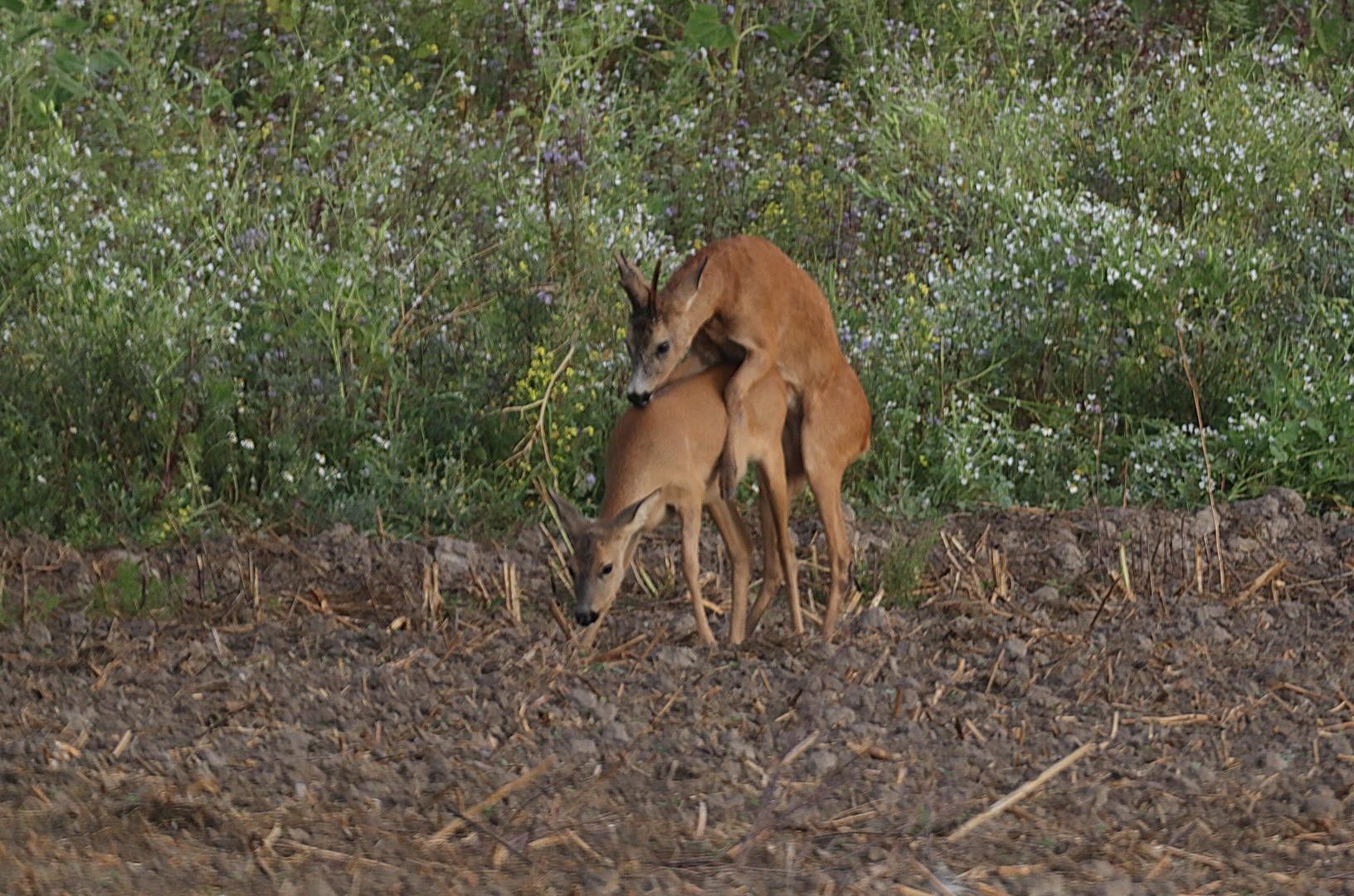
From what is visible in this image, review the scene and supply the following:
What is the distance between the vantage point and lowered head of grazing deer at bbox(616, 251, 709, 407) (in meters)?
5.66

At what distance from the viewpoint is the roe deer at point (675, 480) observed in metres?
5.59

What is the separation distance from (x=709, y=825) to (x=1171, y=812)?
1.14m

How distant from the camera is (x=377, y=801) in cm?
430

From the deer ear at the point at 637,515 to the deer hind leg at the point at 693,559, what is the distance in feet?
0.40

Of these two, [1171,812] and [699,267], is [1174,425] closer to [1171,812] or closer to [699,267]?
[699,267]

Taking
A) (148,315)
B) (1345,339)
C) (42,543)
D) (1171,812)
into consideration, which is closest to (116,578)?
(42,543)

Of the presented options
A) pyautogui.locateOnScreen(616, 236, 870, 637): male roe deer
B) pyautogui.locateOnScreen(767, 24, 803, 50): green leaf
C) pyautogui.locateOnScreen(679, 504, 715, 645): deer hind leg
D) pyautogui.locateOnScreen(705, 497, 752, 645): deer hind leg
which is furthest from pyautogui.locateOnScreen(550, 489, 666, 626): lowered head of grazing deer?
pyautogui.locateOnScreen(767, 24, 803, 50): green leaf

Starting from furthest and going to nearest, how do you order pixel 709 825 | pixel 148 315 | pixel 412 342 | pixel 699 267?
1. pixel 412 342
2. pixel 148 315
3. pixel 699 267
4. pixel 709 825

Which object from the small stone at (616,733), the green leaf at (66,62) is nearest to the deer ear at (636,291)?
the small stone at (616,733)

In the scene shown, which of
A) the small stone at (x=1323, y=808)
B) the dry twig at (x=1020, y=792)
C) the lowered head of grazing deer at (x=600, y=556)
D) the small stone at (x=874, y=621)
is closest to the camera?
the dry twig at (x=1020, y=792)

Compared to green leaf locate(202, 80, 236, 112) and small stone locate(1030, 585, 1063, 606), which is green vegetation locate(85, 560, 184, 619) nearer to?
small stone locate(1030, 585, 1063, 606)

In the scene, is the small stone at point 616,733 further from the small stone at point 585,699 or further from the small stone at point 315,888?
the small stone at point 315,888

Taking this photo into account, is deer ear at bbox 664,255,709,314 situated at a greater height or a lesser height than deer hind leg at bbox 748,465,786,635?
greater

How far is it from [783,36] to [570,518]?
6.75 metres
